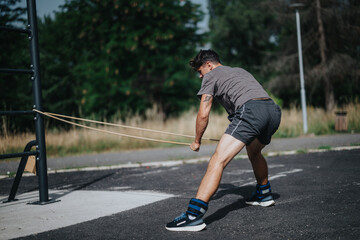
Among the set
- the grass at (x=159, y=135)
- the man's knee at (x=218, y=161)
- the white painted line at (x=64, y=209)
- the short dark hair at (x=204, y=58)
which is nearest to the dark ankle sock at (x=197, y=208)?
the man's knee at (x=218, y=161)

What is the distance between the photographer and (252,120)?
3613 millimetres

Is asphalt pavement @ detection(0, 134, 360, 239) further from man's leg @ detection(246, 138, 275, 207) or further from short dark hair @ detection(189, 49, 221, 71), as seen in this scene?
short dark hair @ detection(189, 49, 221, 71)

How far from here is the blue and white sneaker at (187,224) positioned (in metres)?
3.35

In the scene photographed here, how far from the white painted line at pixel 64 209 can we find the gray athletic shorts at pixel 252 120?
5.52 feet

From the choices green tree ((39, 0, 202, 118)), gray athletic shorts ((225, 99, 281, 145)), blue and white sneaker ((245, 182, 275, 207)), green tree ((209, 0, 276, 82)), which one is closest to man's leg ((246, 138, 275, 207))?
blue and white sneaker ((245, 182, 275, 207))

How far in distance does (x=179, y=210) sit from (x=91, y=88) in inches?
867

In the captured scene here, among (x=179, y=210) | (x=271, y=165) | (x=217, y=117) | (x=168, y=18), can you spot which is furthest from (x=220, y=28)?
(x=179, y=210)

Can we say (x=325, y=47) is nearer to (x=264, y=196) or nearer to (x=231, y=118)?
(x=264, y=196)

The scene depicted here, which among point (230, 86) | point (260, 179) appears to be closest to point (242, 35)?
point (260, 179)

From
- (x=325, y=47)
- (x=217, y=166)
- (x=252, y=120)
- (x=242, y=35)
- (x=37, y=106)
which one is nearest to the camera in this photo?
(x=217, y=166)

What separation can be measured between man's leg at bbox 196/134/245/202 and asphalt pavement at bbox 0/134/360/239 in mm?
350

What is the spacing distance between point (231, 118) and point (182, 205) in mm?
1256

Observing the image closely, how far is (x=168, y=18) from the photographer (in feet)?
77.1

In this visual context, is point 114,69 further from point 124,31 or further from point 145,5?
point 145,5
